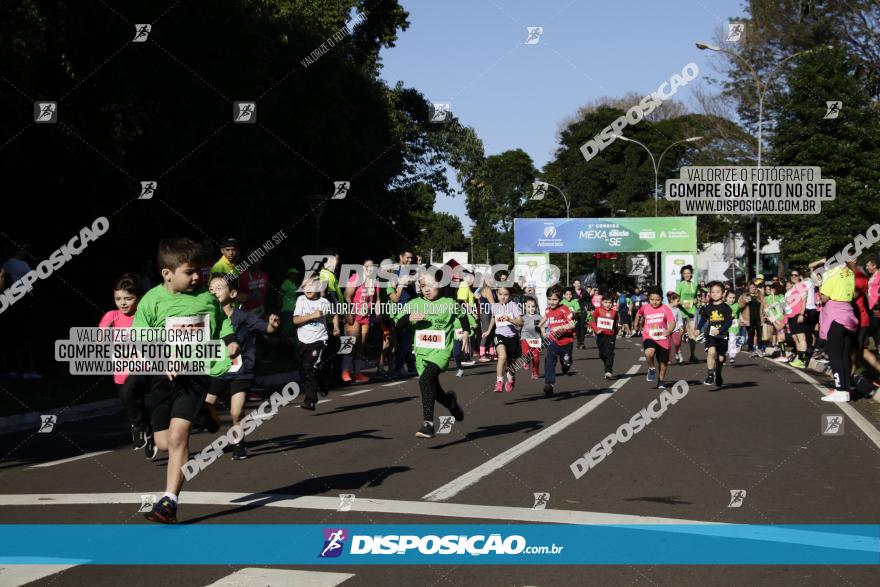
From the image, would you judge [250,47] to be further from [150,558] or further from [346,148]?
[150,558]

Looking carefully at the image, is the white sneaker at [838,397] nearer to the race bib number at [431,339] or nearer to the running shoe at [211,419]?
the race bib number at [431,339]

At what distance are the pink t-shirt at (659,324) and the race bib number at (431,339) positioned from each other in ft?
21.4

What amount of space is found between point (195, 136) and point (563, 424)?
43.3 ft

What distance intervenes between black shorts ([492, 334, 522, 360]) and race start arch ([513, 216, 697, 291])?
4105 centimetres

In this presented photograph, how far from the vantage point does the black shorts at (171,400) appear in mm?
7359

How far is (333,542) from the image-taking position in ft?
21.5

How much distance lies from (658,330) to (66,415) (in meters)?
8.76

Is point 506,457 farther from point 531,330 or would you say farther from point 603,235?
point 603,235

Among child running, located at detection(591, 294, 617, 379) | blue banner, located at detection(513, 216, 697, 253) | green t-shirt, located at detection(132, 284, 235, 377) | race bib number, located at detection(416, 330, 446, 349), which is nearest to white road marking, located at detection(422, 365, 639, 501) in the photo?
race bib number, located at detection(416, 330, 446, 349)

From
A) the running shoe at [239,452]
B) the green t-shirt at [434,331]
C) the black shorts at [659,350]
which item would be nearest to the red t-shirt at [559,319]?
the black shorts at [659,350]

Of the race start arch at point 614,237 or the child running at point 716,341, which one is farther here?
the race start arch at point 614,237

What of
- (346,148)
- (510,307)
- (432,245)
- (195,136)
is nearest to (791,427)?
(510,307)

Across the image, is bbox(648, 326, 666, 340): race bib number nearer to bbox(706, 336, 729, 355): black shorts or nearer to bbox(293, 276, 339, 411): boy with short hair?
bbox(706, 336, 729, 355): black shorts

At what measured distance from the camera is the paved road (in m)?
5.92
